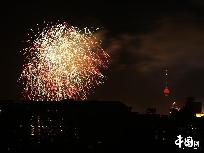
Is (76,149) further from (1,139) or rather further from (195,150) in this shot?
(195,150)

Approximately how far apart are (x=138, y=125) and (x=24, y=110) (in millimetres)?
10859

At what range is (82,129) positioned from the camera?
112ft

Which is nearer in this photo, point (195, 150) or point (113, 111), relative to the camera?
point (195, 150)

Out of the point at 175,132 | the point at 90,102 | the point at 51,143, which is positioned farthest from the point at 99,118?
the point at 175,132

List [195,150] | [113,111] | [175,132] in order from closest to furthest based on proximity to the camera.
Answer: [195,150], [175,132], [113,111]

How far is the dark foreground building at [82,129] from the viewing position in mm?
32812

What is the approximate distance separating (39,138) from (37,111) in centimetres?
290

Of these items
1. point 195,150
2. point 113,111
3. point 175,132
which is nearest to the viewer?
point 195,150

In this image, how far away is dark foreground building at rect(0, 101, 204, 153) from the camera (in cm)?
3281

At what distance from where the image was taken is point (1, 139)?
3225 cm

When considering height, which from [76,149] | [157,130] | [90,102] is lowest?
[76,149]

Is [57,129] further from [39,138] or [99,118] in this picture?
[99,118]

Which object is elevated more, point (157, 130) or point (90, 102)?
Result: point (90, 102)

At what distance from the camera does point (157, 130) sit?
35250mm
